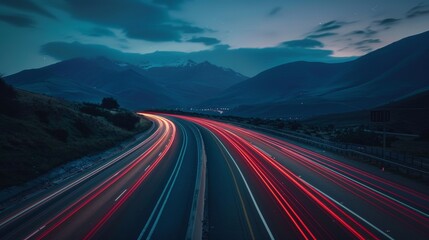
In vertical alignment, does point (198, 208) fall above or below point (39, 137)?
below

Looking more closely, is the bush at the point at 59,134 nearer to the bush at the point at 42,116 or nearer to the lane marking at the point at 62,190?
the bush at the point at 42,116

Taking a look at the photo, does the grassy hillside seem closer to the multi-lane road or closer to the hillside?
the multi-lane road

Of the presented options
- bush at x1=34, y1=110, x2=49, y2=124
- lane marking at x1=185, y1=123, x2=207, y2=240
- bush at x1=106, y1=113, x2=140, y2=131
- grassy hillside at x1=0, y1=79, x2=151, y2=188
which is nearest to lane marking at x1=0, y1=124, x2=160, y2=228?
grassy hillside at x1=0, y1=79, x2=151, y2=188

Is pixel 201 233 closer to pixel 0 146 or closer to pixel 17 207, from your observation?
pixel 17 207

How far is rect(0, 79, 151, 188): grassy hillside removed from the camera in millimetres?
27239

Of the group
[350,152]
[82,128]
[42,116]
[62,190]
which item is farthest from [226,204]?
[82,128]

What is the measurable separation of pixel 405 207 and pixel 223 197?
9.11 meters

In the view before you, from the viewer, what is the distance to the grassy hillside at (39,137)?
27239 mm

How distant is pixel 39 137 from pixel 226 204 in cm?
2193

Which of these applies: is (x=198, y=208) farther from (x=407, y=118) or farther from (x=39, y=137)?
(x=407, y=118)

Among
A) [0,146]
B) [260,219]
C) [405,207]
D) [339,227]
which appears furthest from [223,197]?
[0,146]

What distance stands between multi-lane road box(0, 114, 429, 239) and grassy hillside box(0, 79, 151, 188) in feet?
11.0

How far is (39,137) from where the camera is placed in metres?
34.9

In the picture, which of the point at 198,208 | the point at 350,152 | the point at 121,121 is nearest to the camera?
the point at 198,208
